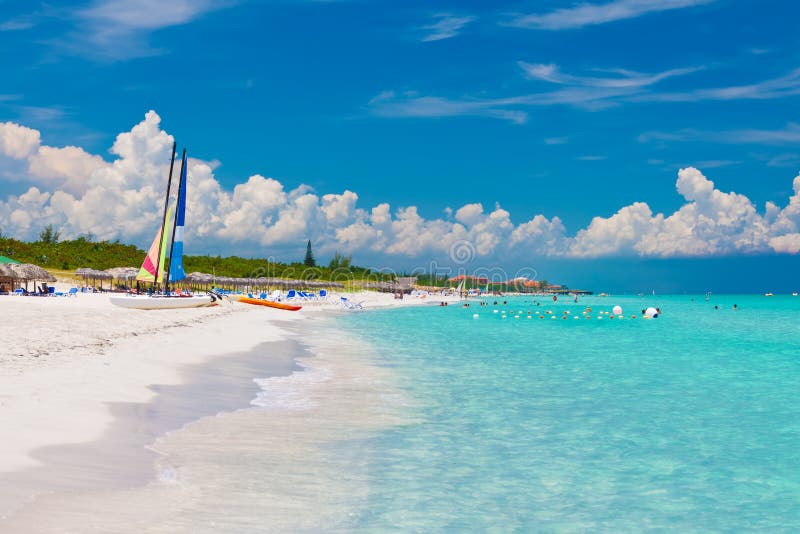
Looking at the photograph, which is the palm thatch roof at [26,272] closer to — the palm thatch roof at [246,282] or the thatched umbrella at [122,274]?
the thatched umbrella at [122,274]

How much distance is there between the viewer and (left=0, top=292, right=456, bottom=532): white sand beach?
24.1 feet

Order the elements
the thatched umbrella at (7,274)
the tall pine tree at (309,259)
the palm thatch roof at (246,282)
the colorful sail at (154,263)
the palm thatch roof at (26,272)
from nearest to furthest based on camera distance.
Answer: the colorful sail at (154,263) → the thatched umbrella at (7,274) → the palm thatch roof at (26,272) → the palm thatch roof at (246,282) → the tall pine tree at (309,259)

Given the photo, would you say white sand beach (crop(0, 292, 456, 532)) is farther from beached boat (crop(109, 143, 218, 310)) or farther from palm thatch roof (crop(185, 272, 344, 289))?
palm thatch roof (crop(185, 272, 344, 289))

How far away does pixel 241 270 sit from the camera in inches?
4835

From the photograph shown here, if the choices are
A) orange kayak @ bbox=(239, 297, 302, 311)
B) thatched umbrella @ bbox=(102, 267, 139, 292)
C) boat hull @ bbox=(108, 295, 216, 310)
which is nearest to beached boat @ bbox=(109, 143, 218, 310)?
boat hull @ bbox=(108, 295, 216, 310)

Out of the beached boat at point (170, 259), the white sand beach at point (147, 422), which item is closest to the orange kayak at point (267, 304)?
the beached boat at point (170, 259)

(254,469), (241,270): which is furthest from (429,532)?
(241,270)

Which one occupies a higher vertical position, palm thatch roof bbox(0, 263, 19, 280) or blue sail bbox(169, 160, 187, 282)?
blue sail bbox(169, 160, 187, 282)

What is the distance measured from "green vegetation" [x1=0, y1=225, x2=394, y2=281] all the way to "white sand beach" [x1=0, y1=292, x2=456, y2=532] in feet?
233

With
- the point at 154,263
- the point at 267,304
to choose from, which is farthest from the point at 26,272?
the point at 267,304

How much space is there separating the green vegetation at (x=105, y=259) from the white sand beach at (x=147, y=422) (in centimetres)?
7088

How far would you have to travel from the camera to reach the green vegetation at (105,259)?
85.5m

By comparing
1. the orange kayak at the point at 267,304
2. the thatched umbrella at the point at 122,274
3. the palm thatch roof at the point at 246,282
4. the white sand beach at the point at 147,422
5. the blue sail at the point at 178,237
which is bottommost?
the orange kayak at the point at 267,304

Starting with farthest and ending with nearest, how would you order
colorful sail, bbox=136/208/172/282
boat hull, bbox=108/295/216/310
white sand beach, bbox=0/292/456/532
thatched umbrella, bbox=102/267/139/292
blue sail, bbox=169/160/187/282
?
thatched umbrella, bbox=102/267/139/292
blue sail, bbox=169/160/187/282
colorful sail, bbox=136/208/172/282
boat hull, bbox=108/295/216/310
white sand beach, bbox=0/292/456/532
